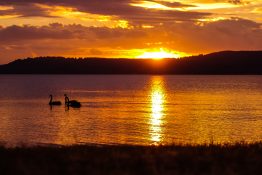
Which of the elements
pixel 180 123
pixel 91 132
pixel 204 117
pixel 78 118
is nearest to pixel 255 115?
pixel 204 117

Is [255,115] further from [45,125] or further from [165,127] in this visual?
[45,125]

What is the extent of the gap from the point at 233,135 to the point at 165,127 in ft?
27.0
